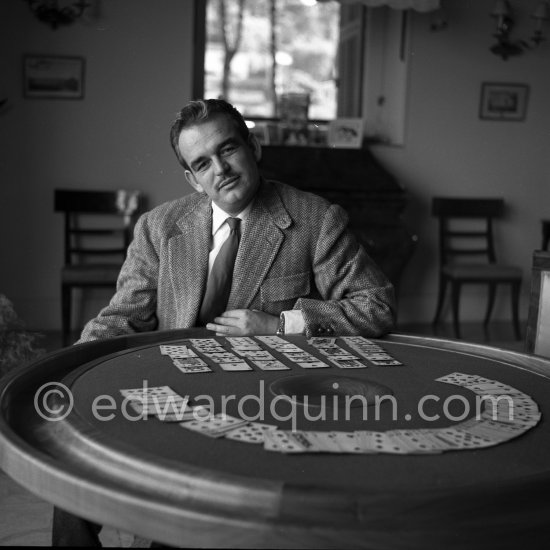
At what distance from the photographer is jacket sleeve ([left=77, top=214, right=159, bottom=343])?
226 centimetres

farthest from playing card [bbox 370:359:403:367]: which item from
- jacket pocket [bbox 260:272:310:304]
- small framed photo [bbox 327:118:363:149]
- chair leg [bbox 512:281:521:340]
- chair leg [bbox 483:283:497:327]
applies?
chair leg [bbox 483:283:497:327]

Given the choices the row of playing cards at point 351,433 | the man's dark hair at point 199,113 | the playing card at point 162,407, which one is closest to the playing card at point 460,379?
the row of playing cards at point 351,433

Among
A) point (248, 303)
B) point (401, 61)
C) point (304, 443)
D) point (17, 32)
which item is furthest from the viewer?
point (401, 61)

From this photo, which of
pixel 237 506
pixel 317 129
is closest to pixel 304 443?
pixel 237 506

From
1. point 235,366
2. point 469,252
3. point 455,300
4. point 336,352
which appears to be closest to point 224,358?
point 235,366

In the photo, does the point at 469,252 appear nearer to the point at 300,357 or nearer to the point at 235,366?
the point at 300,357

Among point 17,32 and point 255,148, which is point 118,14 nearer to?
point 17,32

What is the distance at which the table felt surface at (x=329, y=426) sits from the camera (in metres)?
1.08

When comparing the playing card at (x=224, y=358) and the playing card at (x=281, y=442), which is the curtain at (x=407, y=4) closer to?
the playing card at (x=224, y=358)

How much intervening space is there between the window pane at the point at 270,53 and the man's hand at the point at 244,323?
4932mm

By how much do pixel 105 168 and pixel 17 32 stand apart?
1181 millimetres

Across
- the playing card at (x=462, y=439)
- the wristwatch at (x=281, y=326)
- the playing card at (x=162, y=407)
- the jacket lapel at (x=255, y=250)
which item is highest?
the jacket lapel at (x=255, y=250)

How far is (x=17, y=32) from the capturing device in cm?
586

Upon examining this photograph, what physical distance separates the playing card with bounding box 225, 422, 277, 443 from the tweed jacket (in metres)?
1.04
